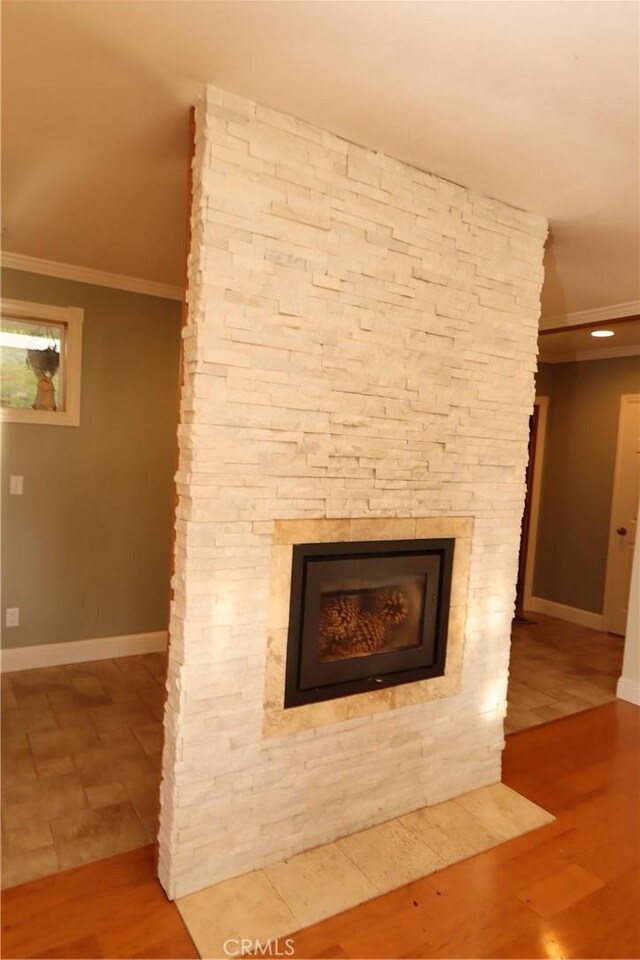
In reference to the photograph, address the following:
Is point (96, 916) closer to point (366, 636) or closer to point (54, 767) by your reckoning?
point (54, 767)

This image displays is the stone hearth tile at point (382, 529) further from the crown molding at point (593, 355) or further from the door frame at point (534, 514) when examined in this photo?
the door frame at point (534, 514)

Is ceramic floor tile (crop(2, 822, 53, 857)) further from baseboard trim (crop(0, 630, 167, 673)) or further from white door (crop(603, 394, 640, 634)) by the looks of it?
white door (crop(603, 394, 640, 634))

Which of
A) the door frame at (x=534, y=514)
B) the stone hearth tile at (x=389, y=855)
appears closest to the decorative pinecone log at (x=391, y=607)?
the stone hearth tile at (x=389, y=855)

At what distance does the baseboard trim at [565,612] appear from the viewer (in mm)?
5247

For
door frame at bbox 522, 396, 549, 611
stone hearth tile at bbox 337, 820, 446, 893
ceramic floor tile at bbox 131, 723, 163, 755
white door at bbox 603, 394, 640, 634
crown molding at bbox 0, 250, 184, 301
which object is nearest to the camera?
stone hearth tile at bbox 337, 820, 446, 893

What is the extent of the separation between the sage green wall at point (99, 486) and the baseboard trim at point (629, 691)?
3.00 meters

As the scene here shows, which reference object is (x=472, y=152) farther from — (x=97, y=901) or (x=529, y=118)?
(x=97, y=901)

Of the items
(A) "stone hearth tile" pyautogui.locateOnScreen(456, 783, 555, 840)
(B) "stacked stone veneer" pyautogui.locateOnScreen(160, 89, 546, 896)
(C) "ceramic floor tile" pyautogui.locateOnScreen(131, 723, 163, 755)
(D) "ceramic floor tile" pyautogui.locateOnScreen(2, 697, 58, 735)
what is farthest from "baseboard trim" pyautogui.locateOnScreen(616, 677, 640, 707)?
(D) "ceramic floor tile" pyautogui.locateOnScreen(2, 697, 58, 735)

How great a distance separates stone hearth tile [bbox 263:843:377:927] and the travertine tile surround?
0.46 meters

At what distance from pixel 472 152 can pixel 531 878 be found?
253 centimetres

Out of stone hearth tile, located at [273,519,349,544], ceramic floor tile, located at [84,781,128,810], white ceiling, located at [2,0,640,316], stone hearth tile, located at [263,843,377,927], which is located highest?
white ceiling, located at [2,0,640,316]

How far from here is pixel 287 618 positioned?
80.3 inches

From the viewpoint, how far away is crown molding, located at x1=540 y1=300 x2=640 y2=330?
363cm

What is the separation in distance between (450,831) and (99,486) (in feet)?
8.96
